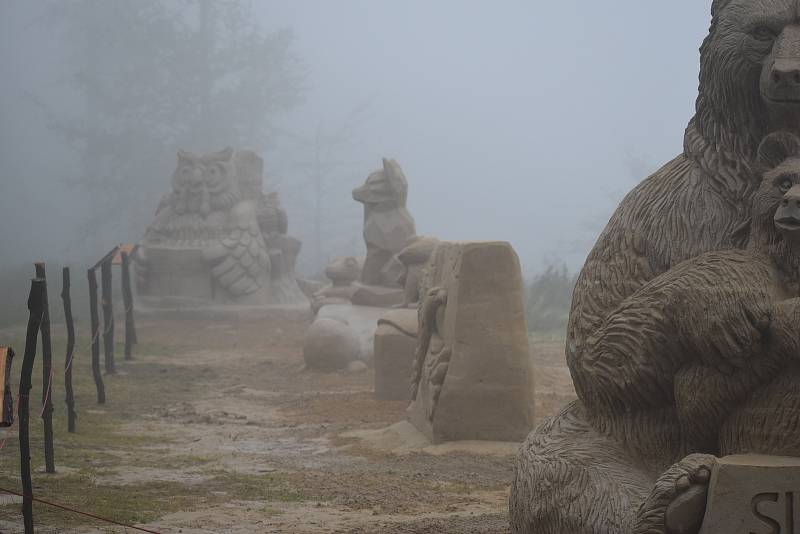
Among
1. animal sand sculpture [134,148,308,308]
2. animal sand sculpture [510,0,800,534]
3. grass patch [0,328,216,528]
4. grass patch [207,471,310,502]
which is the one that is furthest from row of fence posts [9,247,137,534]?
animal sand sculpture [134,148,308,308]

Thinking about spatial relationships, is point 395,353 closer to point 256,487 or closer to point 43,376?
point 43,376

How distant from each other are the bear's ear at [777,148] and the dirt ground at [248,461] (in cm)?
274

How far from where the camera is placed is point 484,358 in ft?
24.0

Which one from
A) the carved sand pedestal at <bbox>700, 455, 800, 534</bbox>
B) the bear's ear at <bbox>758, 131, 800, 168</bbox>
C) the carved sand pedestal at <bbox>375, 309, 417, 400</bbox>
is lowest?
the carved sand pedestal at <bbox>375, 309, 417, 400</bbox>

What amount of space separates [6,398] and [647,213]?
2580 mm

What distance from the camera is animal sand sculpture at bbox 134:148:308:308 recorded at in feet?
55.4

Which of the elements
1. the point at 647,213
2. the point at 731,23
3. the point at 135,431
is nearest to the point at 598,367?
the point at 647,213

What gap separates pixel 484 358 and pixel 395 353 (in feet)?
7.75

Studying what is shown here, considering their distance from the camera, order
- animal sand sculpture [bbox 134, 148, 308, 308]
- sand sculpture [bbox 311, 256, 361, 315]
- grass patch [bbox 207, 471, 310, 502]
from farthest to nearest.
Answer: animal sand sculpture [bbox 134, 148, 308, 308] → sand sculpture [bbox 311, 256, 361, 315] → grass patch [bbox 207, 471, 310, 502]

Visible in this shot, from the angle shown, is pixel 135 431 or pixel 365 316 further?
pixel 365 316

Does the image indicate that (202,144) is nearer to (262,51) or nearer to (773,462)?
(262,51)

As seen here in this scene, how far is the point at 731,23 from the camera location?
275 centimetres

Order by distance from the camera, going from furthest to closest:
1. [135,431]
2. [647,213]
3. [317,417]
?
[317,417], [135,431], [647,213]

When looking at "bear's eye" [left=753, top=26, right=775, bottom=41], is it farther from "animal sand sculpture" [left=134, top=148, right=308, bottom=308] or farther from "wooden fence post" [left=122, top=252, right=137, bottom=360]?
"animal sand sculpture" [left=134, top=148, right=308, bottom=308]
